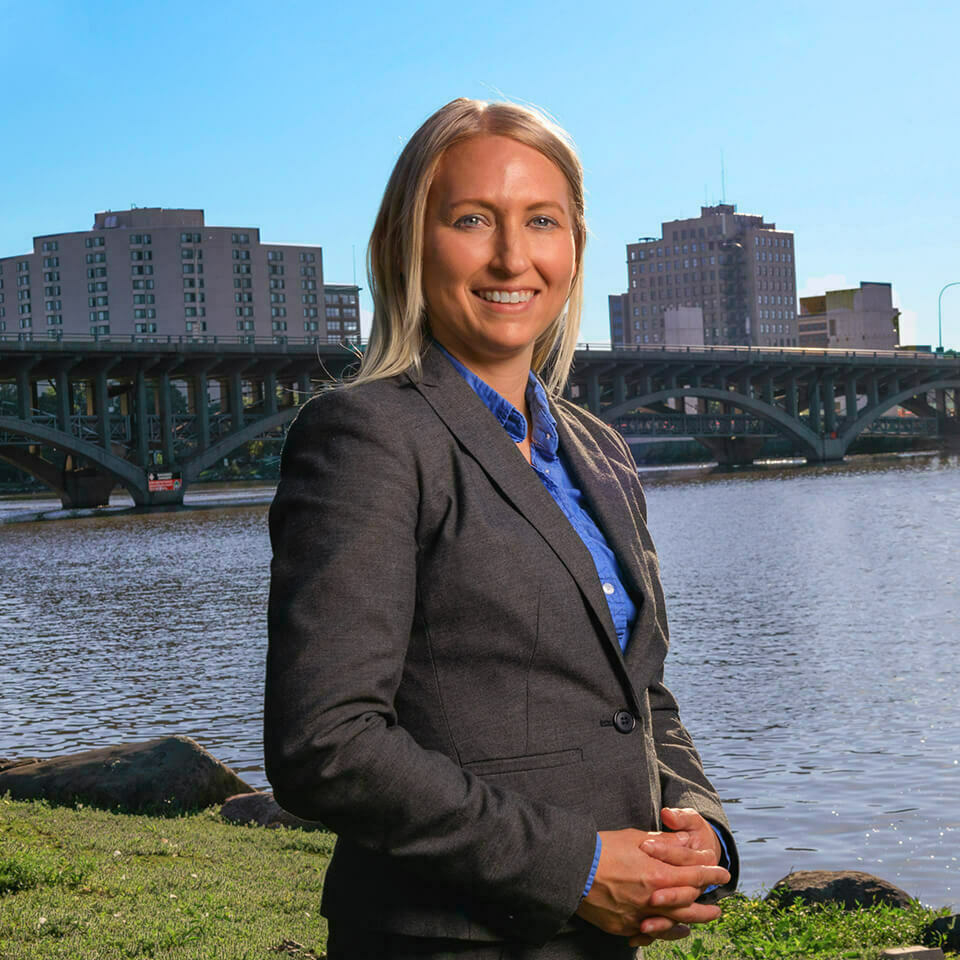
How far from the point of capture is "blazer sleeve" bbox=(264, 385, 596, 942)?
1.85m

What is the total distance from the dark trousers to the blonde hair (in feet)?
2.82

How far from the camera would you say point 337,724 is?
6.07 feet

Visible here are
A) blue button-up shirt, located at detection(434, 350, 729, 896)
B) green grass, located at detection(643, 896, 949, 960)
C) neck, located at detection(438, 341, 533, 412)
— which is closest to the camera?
blue button-up shirt, located at detection(434, 350, 729, 896)

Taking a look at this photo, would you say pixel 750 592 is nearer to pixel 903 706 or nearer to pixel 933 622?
pixel 933 622

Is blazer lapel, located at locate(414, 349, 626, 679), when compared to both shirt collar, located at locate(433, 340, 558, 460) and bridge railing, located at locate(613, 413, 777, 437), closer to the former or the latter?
shirt collar, located at locate(433, 340, 558, 460)

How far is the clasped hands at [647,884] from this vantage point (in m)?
1.97

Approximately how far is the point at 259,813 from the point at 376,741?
23.1ft

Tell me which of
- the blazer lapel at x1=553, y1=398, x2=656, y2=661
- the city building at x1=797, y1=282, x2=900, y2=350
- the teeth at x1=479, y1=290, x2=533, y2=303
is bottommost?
the blazer lapel at x1=553, y1=398, x2=656, y2=661

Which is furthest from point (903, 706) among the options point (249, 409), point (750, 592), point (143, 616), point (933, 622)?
point (249, 409)

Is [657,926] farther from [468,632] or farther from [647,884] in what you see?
[468,632]

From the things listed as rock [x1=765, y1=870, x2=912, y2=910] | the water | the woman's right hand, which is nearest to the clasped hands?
the woman's right hand

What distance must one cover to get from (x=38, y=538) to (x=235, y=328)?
130m

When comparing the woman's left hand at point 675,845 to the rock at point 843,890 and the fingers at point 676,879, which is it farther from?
the rock at point 843,890

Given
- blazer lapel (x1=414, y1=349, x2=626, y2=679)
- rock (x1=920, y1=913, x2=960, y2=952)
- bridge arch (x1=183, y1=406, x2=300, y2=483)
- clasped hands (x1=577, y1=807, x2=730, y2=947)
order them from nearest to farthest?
1. clasped hands (x1=577, y1=807, x2=730, y2=947)
2. blazer lapel (x1=414, y1=349, x2=626, y2=679)
3. rock (x1=920, y1=913, x2=960, y2=952)
4. bridge arch (x1=183, y1=406, x2=300, y2=483)
